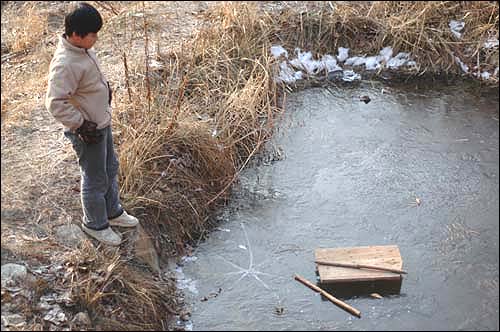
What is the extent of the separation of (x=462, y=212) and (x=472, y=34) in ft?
9.71

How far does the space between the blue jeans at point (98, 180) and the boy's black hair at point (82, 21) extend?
0.55 metres

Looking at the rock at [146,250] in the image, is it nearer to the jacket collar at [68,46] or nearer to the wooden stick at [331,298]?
the wooden stick at [331,298]

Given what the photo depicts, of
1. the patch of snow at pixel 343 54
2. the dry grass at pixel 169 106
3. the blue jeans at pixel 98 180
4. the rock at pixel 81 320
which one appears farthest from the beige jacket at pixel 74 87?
the patch of snow at pixel 343 54

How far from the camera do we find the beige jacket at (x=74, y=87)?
3098 millimetres

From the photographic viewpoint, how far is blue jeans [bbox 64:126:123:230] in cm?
339

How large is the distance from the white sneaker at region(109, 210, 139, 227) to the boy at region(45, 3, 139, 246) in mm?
125

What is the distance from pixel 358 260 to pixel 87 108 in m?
1.95

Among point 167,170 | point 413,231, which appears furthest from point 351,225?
point 167,170

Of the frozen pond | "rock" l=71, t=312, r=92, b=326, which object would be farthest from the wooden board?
"rock" l=71, t=312, r=92, b=326

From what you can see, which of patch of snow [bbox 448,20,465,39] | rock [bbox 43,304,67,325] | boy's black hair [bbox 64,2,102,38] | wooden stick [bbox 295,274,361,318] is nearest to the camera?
boy's black hair [bbox 64,2,102,38]

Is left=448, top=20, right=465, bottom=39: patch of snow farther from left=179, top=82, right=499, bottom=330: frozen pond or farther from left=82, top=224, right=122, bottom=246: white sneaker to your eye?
left=82, top=224, right=122, bottom=246: white sneaker

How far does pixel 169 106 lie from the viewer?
4.97m

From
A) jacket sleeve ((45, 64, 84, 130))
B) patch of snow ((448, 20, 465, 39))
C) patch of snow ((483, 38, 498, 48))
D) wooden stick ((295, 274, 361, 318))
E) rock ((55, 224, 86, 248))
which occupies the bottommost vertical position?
wooden stick ((295, 274, 361, 318))

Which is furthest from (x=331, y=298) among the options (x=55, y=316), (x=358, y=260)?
(x=55, y=316)
